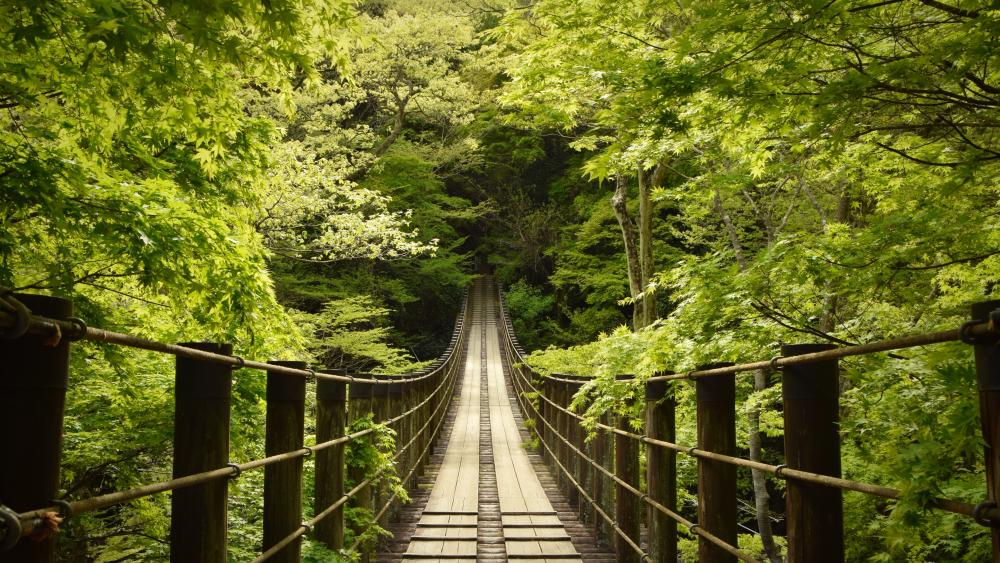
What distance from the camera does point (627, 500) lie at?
12.8ft

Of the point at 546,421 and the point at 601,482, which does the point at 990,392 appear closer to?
the point at 601,482

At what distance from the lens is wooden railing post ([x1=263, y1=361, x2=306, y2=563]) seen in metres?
2.37

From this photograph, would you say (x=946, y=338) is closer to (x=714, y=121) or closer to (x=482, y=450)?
(x=714, y=121)

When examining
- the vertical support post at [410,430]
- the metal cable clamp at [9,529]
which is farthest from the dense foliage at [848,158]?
the vertical support post at [410,430]

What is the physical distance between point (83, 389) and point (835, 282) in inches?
164

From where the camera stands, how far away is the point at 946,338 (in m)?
1.28

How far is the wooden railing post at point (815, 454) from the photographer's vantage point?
5.63ft

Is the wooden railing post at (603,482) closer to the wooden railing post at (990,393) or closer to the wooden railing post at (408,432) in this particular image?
the wooden railing post at (408,432)

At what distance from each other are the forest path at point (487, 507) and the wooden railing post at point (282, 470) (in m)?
2.14

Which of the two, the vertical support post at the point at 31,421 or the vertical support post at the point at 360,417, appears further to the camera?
the vertical support post at the point at 360,417

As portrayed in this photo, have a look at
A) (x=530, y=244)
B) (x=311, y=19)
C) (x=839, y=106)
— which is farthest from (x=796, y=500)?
(x=530, y=244)

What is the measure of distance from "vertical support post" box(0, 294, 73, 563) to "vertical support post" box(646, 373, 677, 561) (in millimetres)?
2625

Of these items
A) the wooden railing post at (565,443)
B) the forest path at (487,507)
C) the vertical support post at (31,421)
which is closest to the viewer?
the vertical support post at (31,421)

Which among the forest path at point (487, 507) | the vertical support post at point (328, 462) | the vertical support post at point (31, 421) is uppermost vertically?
Result: the vertical support post at point (31, 421)
